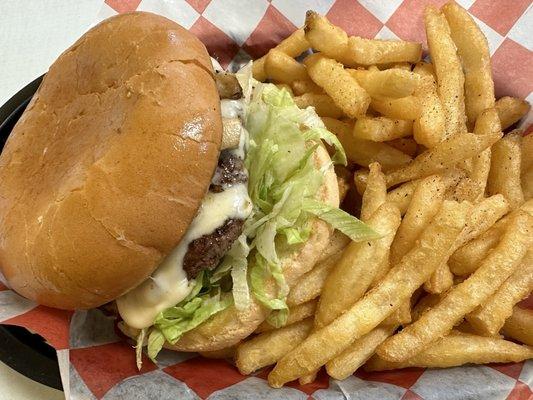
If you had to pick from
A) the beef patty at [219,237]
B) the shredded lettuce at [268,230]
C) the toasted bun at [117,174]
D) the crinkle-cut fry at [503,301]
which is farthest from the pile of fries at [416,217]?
the toasted bun at [117,174]

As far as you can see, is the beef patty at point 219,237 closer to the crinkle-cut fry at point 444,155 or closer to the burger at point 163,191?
the burger at point 163,191

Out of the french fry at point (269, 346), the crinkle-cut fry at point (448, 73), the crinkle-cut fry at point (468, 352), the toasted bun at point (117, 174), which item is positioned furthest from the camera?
the crinkle-cut fry at point (448, 73)

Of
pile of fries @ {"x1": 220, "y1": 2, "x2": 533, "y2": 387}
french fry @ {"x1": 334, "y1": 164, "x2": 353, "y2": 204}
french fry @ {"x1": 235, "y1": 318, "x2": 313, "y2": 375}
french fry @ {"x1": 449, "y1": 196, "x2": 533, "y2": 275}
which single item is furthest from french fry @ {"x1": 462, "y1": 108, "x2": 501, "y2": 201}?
french fry @ {"x1": 235, "y1": 318, "x2": 313, "y2": 375}

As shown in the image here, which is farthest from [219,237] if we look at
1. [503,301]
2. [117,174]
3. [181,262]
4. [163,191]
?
[503,301]

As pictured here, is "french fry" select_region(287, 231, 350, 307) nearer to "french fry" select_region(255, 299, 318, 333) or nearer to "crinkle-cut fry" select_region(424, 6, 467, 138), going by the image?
"french fry" select_region(255, 299, 318, 333)

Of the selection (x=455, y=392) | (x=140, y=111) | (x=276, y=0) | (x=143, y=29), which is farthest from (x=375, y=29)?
(x=455, y=392)

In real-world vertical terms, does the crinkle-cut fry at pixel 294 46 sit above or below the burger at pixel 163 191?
above

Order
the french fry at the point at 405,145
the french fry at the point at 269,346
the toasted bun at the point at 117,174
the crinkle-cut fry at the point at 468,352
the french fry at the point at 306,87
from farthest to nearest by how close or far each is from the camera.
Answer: the french fry at the point at 306,87, the french fry at the point at 405,145, the french fry at the point at 269,346, the crinkle-cut fry at the point at 468,352, the toasted bun at the point at 117,174

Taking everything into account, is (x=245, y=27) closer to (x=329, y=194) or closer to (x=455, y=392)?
(x=329, y=194)
